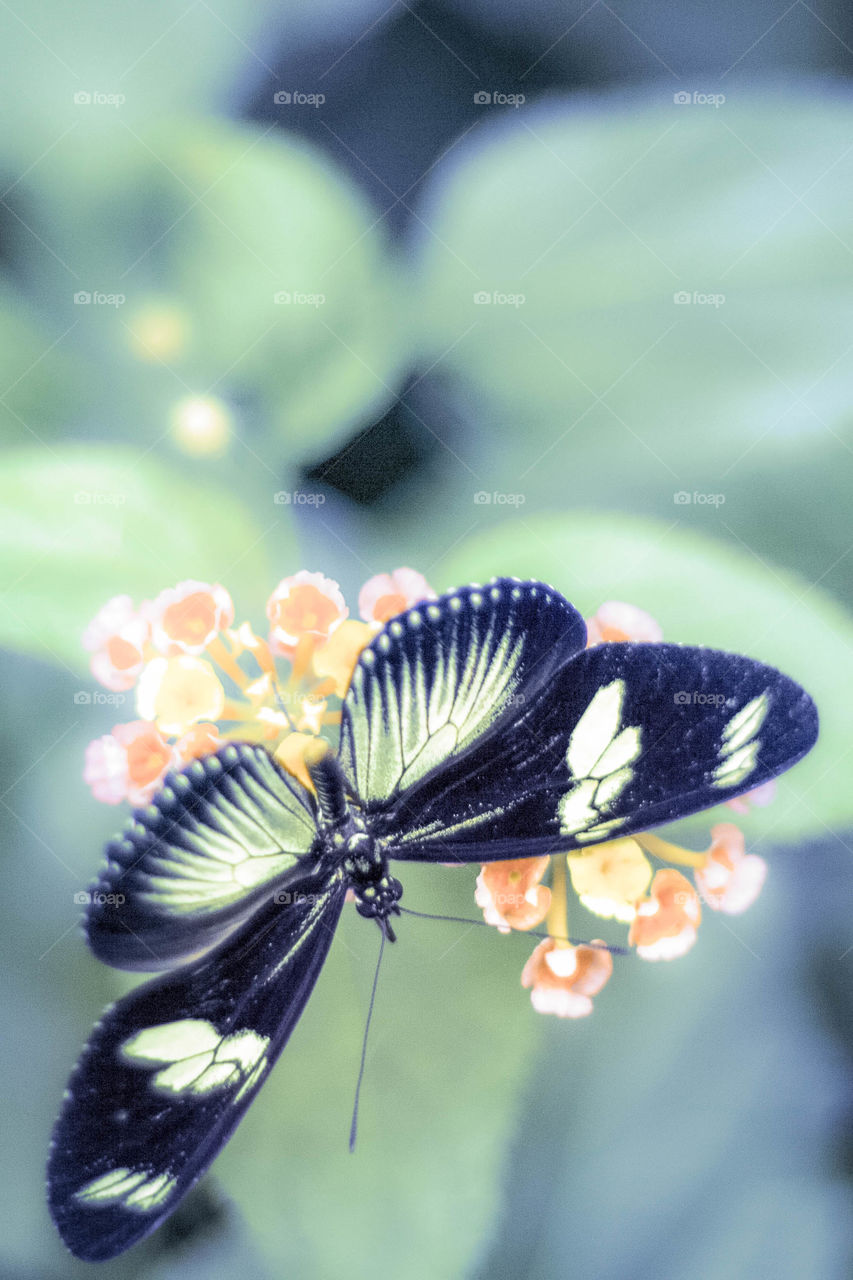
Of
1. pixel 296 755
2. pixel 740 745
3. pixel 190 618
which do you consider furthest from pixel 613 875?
pixel 190 618

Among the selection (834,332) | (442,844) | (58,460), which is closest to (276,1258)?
(442,844)

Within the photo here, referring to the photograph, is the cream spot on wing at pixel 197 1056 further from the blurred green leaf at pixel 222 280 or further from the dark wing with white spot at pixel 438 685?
the blurred green leaf at pixel 222 280

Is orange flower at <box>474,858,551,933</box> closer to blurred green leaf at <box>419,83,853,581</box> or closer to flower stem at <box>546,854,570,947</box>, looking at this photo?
flower stem at <box>546,854,570,947</box>

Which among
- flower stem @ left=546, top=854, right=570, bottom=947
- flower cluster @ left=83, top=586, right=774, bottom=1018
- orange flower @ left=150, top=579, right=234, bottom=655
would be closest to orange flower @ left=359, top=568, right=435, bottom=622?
flower cluster @ left=83, top=586, right=774, bottom=1018

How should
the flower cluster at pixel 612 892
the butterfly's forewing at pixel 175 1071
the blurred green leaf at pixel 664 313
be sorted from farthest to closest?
the blurred green leaf at pixel 664 313
the flower cluster at pixel 612 892
the butterfly's forewing at pixel 175 1071

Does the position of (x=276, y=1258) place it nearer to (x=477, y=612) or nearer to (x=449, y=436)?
(x=477, y=612)

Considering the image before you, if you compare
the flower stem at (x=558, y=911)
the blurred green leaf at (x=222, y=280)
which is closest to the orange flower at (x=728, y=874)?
the flower stem at (x=558, y=911)
